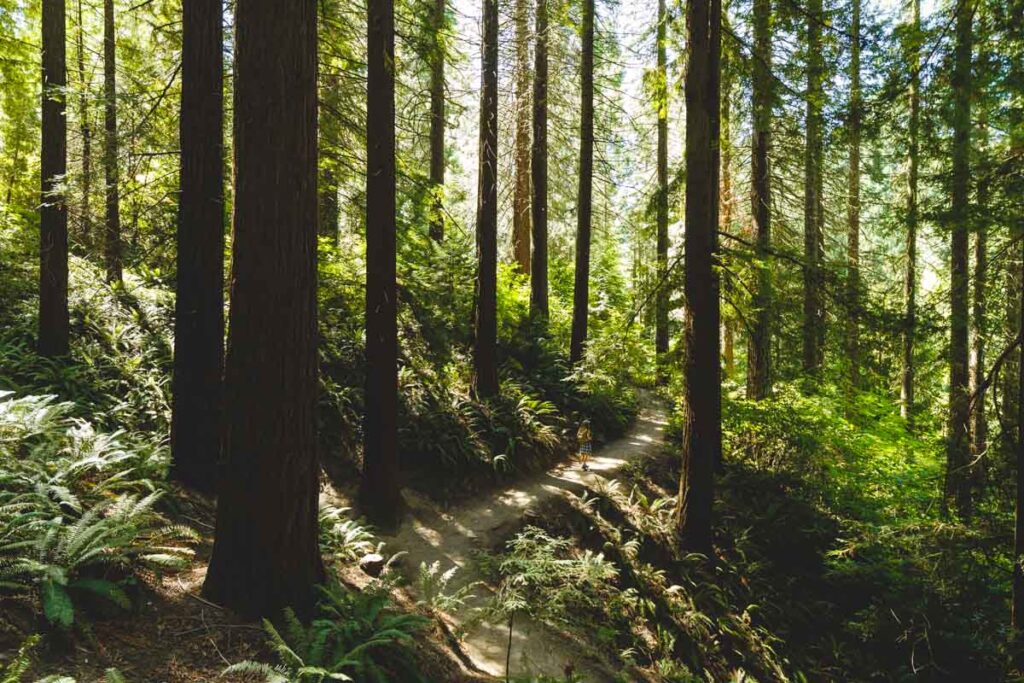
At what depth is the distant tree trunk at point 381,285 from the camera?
7.27m

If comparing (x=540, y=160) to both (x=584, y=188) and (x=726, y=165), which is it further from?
(x=726, y=165)

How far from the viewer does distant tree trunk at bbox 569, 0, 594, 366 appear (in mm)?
13273

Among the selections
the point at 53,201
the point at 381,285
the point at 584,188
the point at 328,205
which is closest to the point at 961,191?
the point at 381,285

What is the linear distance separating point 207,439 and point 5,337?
494 cm

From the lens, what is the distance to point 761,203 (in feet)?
38.0

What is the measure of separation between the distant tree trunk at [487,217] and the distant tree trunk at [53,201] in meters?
6.38

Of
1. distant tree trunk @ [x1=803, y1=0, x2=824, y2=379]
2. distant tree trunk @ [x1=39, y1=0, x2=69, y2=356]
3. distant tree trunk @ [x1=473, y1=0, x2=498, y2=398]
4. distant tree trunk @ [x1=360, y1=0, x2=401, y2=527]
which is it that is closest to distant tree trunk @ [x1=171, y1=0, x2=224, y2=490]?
distant tree trunk @ [x1=360, y1=0, x2=401, y2=527]

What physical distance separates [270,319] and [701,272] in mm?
5881

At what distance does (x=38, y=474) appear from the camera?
468 centimetres

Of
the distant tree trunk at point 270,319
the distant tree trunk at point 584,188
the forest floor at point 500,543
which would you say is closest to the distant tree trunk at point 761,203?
the forest floor at point 500,543

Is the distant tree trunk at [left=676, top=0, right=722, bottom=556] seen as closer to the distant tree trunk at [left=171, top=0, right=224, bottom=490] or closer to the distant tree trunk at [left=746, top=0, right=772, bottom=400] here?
the distant tree trunk at [left=746, top=0, right=772, bottom=400]

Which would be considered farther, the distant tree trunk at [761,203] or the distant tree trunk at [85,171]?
the distant tree trunk at [761,203]

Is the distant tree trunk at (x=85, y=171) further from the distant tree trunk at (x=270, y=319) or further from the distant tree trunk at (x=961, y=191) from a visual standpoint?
the distant tree trunk at (x=961, y=191)

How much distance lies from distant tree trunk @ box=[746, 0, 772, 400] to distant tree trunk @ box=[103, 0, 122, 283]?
346 inches
